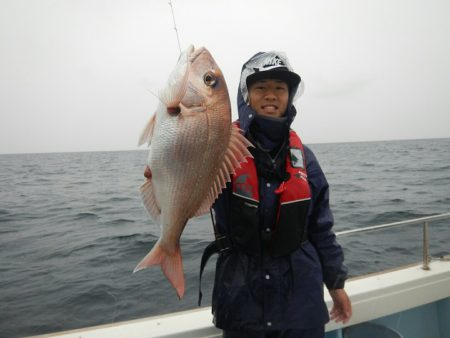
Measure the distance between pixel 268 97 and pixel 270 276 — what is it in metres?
1.05

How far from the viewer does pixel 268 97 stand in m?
2.19

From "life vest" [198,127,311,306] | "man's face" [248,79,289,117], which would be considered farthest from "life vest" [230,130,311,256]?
"man's face" [248,79,289,117]

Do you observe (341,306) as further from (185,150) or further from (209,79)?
(209,79)

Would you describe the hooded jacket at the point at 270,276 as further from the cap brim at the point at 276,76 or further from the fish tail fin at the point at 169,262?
the fish tail fin at the point at 169,262

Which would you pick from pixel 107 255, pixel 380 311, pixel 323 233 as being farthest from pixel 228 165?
pixel 107 255

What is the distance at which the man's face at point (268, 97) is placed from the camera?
2.18m

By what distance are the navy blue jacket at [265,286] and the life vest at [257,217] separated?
0.05 meters

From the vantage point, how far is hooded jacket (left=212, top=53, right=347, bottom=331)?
1.93 meters

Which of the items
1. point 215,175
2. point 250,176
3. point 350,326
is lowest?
point 350,326

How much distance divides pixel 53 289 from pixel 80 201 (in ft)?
38.4

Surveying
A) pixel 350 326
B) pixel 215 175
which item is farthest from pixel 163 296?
pixel 215 175

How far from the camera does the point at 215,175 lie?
1695 millimetres

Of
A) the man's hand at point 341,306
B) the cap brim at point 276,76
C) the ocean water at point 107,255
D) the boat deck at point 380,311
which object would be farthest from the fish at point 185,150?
the ocean water at point 107,255

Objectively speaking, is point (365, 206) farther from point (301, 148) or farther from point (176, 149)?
point (176, 149)
